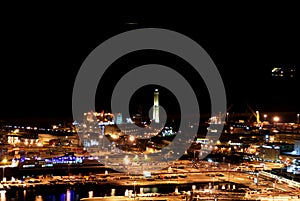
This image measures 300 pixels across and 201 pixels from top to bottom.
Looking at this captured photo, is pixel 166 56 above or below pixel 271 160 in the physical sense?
above

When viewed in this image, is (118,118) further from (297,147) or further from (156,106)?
(297,147)

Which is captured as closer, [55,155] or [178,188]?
[178,188]

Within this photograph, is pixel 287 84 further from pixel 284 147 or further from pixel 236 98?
pixel 284 147

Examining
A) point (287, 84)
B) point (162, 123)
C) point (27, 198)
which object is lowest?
point (27, 198)

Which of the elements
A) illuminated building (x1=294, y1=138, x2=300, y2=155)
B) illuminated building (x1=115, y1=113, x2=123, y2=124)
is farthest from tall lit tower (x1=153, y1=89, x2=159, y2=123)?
illuminated building (x1=294, y1=138, x2=300, y2=155)

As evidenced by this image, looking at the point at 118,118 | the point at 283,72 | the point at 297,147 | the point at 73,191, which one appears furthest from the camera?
the point at 118,118

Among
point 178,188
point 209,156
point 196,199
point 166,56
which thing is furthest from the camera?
point 166,56

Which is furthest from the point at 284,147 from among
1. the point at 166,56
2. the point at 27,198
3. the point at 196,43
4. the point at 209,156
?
the point at 27,198

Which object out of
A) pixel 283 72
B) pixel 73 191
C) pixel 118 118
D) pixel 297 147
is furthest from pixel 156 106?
pixel 73 191

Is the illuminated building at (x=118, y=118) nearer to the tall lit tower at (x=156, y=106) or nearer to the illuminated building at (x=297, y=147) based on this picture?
the tall lit tower at (x=156, y=106)

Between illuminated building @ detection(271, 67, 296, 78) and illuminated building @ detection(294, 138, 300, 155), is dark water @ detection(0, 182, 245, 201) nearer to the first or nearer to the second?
illuminated building @ detection(294, 138, 300, 155)
